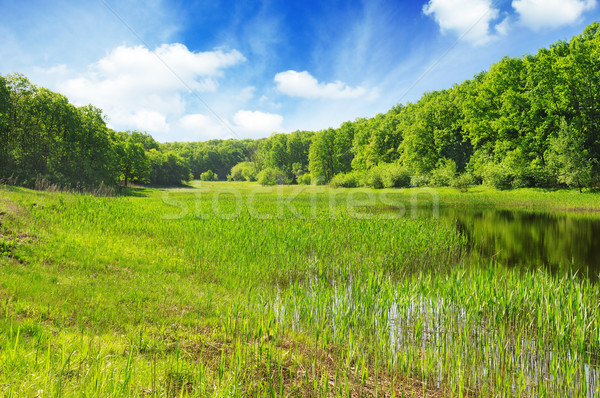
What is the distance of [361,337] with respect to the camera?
4.61 metres

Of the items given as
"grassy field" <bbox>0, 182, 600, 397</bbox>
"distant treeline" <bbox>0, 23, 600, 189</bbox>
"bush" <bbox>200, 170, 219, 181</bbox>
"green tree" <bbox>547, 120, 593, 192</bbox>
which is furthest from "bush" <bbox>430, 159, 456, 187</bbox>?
"bush" <bbox>200, 170, 219, 181</bbox>

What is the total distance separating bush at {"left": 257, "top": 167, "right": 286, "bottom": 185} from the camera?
3285 inches

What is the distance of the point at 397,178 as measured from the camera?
1939 inches

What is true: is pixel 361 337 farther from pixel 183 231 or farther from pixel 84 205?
pixel 84 205

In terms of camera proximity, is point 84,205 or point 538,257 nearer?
point 538,257

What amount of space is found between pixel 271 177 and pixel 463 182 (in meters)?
56.2

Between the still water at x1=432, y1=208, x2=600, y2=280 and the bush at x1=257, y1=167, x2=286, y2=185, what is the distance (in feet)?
218

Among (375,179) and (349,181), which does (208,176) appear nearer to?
(349,181)

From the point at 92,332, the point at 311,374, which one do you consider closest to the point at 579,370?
the point at 311,374

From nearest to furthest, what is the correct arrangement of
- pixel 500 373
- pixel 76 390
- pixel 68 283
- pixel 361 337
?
pixel 76 390 → pixel 500 373 → pixel 361 337 → pixel 68 283

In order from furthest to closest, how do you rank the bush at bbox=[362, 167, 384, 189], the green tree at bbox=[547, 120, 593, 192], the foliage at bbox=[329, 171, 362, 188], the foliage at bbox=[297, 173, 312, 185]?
the foliage at bbox=[297, 173, 312, 185] → the foliage at bbox=[329, 171, 362, 188] → the bush at bbox=[362, 167, 384, 189] → the green tree at bbox=[547, 120, 593, 192]

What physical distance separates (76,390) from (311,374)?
2618mm

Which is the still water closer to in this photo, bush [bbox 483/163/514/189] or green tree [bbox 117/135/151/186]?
bush [bbox 483/163/514/189]

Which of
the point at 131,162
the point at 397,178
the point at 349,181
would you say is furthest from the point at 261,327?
the point at 131,162
